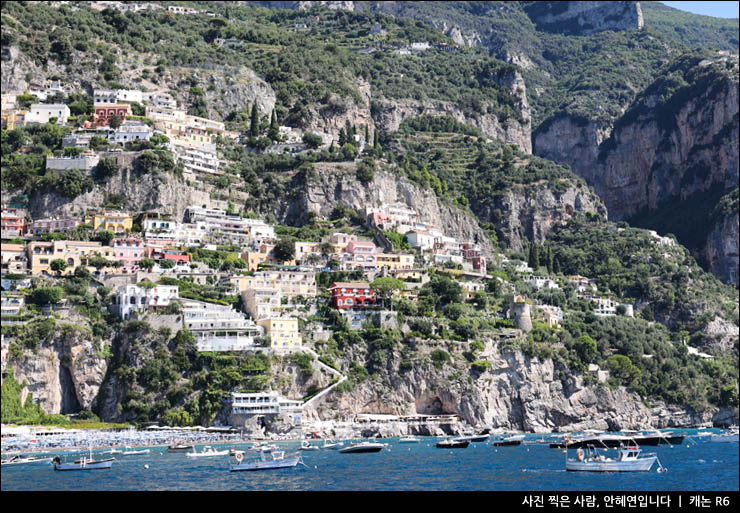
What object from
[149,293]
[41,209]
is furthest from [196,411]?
[41,209]

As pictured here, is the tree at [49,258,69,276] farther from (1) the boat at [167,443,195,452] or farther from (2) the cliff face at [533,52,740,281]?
(2) the cliff face at [533,52,740,281]

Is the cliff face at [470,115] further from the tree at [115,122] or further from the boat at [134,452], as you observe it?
the boat at [134,452]

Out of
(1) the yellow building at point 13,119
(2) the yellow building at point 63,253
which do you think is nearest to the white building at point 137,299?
(2) the yellow building at point 63,253

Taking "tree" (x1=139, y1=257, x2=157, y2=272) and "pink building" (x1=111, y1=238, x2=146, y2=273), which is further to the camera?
"pink building" (x1=111, y1=238, x2=146, y2=273)

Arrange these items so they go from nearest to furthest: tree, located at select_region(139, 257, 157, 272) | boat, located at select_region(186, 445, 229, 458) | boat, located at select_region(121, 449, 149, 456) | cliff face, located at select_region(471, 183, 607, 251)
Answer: boat, located at select_region(186, 445, 229, 458) < boat, located at select_region(121, 449, 149, 456) < tree, located at select_region(139, 257, 157, 272) < cliff face, located at select_region(471, 183, 607, 251)

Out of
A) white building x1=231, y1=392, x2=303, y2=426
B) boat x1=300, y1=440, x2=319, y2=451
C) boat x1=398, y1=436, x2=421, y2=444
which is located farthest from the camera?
boat x1=398, y1=436, x2=421, y2=444

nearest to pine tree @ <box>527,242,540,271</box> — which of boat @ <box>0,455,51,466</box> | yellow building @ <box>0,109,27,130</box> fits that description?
yellow building @ <box>0,109,27,130</box>

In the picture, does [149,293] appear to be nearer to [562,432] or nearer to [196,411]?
[196,411]

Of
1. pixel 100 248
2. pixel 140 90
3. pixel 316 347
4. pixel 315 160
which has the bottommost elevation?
pixel 316 347
